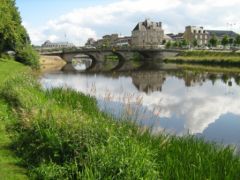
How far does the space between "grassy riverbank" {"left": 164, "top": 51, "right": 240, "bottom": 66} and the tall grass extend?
77697mm

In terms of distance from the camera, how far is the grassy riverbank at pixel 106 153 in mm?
10695

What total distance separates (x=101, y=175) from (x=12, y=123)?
748cm

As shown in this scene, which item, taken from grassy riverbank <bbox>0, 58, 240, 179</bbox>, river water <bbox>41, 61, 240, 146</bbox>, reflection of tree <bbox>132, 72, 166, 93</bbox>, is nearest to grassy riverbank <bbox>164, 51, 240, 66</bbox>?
reflection of tree <bbox>132, 72, 166, 93</bbox>

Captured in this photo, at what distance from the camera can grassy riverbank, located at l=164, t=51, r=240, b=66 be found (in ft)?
303

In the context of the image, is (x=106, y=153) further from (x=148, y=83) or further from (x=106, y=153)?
(x=148, y=83)

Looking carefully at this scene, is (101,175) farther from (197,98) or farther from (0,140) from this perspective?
(197,98)

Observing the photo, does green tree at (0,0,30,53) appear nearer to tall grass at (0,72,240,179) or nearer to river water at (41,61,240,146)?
river water at (41,61,240,146)

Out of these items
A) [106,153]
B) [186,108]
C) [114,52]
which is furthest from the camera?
[114,52]

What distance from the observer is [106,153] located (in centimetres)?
1109

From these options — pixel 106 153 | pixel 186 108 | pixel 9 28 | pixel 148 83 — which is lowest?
pixel 148 83

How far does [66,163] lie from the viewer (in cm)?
1189

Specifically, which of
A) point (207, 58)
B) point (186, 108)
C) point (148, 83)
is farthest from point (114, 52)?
point (186, 108)

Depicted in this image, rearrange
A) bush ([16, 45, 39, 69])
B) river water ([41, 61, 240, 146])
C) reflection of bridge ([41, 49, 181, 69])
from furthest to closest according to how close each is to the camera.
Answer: reflection of bridge ([41, 49, 181, 69]) → bush ([16, 45, 39, 69]) → river water ([41, 61, 240, 146])

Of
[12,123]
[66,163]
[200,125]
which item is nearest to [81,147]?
[66,163]
